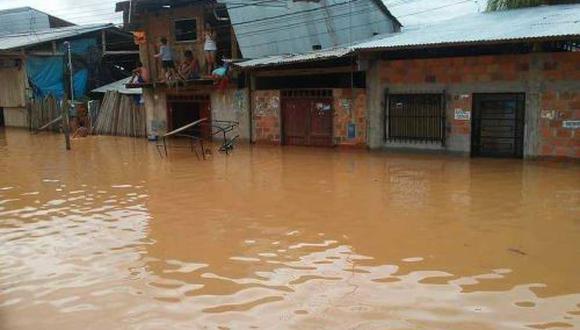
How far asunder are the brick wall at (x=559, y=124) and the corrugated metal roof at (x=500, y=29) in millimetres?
1694

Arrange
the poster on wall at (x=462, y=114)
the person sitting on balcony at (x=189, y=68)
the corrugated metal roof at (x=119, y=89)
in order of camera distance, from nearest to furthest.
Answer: the poster on wall at (x=462, y=114), the person sitting on balcony at (x=189, y=68), the corrugated metal roof at (x=119, y=89)

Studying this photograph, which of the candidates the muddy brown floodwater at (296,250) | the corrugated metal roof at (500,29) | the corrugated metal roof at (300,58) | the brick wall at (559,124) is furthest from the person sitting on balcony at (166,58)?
the brick wall at (559,124)

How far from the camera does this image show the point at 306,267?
6281 millimetres

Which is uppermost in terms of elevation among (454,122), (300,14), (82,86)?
(300,14)

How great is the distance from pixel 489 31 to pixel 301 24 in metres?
9.21

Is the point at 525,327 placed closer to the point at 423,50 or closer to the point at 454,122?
the point at 454,122

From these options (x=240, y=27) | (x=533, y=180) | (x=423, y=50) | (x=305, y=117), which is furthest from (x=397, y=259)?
(x=240, y=27)

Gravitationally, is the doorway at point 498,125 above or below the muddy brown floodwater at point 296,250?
above

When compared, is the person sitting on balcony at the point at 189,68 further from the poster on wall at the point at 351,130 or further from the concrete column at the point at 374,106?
the concrete column at the point at 374,106

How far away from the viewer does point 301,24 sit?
72.5ft

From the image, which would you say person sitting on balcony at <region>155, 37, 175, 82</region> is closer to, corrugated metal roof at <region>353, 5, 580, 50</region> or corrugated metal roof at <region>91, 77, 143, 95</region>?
corrugated metal roof at <region>91, 77, 143, 95</region>

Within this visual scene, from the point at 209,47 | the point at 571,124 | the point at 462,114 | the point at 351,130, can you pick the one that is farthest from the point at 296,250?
the point at 209,47

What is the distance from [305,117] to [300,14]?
5467 mm

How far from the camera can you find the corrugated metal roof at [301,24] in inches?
789
